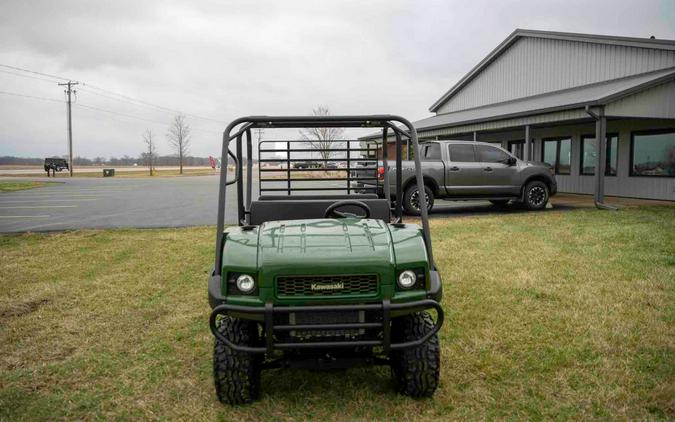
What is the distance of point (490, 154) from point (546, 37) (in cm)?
1038

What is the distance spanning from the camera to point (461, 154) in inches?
510

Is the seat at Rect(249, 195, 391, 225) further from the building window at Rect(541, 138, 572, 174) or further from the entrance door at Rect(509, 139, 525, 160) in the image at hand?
the entrance door at Rect(509, 139, 525, 160)

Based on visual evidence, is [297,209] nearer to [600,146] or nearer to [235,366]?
[235,366]

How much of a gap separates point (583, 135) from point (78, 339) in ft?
57.8

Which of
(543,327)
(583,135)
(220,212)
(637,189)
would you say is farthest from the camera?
(583,135)

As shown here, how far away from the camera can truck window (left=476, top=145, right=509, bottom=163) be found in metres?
13.0

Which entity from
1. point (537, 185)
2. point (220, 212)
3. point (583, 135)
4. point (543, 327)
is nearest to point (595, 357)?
point (543, 327)

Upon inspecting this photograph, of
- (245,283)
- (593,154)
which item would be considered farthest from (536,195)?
(245,283)

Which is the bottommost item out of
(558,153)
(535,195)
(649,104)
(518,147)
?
(535,195)

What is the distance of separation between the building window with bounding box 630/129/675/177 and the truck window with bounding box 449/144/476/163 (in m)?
6.41

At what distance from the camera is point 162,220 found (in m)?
12.2

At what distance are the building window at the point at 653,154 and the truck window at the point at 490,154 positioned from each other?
5495mm

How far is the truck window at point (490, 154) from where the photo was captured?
13031mm

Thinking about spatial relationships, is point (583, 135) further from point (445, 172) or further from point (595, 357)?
point (595, 357)
